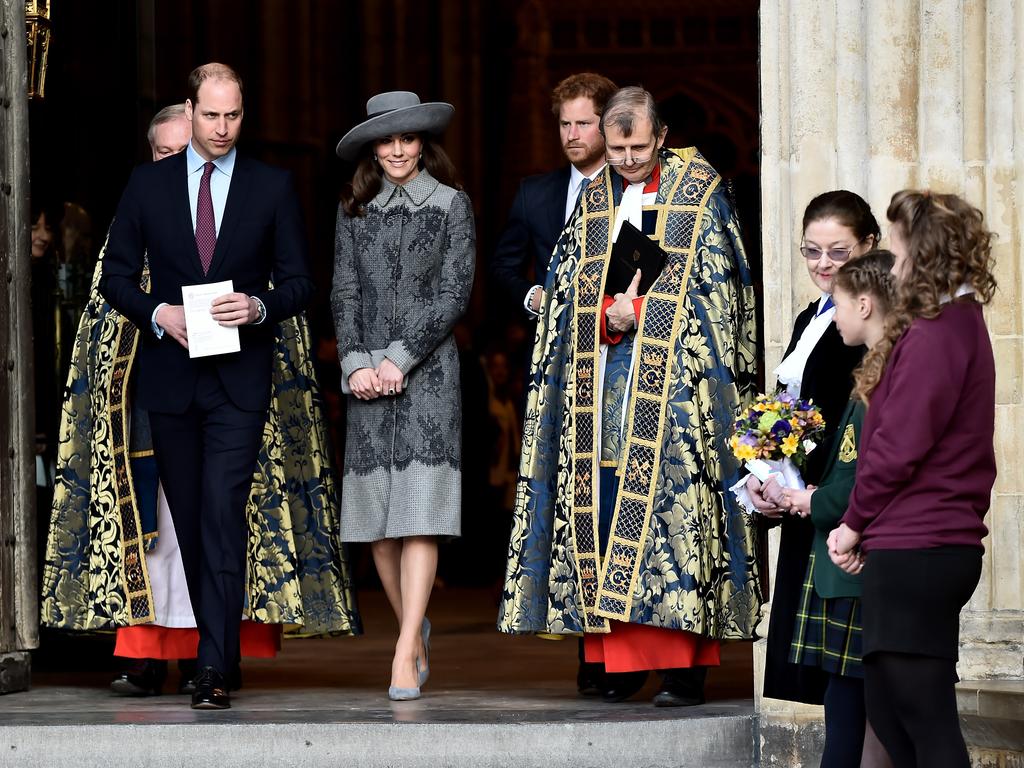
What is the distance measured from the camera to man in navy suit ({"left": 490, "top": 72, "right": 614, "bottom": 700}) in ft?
22.4

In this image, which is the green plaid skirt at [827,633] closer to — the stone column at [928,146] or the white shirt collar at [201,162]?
the stone column at [928,146]

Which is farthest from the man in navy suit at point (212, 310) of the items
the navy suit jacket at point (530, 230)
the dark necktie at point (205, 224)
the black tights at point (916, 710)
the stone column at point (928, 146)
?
the black tights at point (916, 710)

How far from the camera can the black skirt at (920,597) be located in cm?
443

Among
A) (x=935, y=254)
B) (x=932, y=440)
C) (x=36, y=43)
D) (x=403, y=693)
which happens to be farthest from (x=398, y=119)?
(x=932, y=440)

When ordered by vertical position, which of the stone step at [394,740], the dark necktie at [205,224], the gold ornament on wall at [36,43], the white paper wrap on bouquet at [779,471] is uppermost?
the gold ornament on wall at [36,43]

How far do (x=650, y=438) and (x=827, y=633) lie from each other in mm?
1531

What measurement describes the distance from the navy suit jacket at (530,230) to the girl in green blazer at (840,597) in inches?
88.2

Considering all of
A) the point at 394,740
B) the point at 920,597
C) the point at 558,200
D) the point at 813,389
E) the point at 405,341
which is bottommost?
the point at 394,740

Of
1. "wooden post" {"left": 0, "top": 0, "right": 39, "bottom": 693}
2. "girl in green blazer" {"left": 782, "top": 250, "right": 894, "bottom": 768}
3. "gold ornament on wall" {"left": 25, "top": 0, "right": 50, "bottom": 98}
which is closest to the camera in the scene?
"girl in green blazer" {"left": 782, "top": 250, "right": 894, "bottom": 768}

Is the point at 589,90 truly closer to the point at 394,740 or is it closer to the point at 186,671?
the point at 394,740

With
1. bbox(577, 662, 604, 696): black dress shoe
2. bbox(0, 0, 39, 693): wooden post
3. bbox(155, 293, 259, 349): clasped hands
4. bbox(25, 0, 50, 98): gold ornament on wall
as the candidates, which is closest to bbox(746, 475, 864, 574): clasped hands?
bbox(577, 662, 604, 696): black dress shoe

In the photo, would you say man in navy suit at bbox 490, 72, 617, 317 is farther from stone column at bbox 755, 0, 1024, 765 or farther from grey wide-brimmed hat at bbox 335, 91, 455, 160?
stone column at bbox 755, 0, 1024, 765

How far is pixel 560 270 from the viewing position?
21.8ft

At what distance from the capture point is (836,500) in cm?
480
